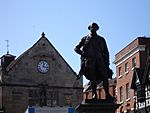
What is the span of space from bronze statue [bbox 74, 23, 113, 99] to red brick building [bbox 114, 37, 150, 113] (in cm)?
3525

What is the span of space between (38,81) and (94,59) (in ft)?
157

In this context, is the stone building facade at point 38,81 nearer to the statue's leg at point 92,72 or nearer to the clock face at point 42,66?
the clock face at point 42,66

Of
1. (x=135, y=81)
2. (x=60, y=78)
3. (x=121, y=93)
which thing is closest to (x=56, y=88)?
(x=60, y=78)

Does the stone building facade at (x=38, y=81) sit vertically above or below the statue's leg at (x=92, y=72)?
above

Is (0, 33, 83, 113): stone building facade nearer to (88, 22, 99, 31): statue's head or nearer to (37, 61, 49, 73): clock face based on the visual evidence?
(37, 61, 49, 73): clock face

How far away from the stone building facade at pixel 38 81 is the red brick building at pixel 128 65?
7.37 m

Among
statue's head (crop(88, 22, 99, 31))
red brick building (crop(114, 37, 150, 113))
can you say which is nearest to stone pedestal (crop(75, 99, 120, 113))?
statue's head (crop(88, 22, 99, 31))

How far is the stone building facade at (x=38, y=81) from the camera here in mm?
60250

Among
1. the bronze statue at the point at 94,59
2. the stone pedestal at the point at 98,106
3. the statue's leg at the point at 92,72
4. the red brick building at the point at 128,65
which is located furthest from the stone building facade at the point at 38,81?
the stone pedestal at the point at 98,106

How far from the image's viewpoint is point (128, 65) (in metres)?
54.8

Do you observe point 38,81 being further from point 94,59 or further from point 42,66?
point 94,59

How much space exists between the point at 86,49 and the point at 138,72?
35858 mm

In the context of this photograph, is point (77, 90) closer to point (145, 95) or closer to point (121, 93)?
point (121, 93)

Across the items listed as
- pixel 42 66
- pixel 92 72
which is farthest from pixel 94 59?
pixel 42 66
